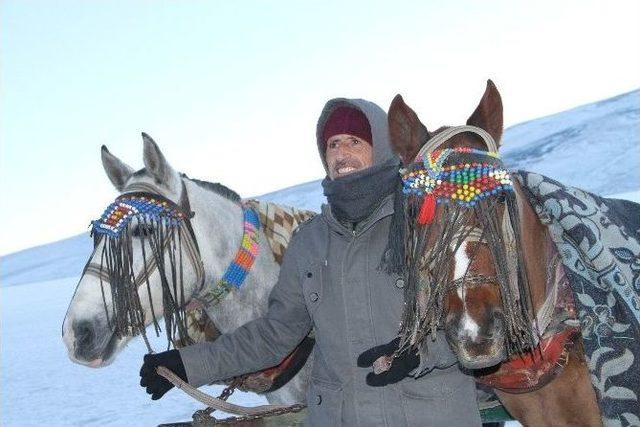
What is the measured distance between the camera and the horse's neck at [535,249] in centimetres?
202

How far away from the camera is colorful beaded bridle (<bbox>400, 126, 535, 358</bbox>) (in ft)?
5.72

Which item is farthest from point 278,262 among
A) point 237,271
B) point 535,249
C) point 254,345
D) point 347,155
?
point 535,249

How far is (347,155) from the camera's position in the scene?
2232 mm

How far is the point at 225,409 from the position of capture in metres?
2.55

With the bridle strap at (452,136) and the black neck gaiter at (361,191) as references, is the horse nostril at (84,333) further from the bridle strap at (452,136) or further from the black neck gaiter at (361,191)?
the bridle strap at (452,136)

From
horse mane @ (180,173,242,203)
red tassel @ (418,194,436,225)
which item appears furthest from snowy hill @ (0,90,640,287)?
red tassel @ (418,194,436,225)

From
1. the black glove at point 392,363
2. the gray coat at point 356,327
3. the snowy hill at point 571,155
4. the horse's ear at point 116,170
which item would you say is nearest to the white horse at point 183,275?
the horse's ear at point 116,170

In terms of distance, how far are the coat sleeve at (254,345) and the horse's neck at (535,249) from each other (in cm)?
79

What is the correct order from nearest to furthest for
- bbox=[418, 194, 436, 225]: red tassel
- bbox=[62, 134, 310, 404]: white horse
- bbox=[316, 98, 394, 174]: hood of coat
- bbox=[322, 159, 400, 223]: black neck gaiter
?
bbox=[418, 194, 436, 225]: red tassel, bbox=[322, 159, 400, 223]: black neck gaiter, bbox=[316, 98, 394, 174]: hood of coat, bbox=[62, 134, 310, 404]: white horse

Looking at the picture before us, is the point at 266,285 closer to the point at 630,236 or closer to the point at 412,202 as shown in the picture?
the point at 412,202

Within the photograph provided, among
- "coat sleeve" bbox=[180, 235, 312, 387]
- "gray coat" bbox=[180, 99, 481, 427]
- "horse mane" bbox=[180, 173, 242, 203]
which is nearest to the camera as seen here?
"gray coat" bbox=[180, 99, 481, 427]

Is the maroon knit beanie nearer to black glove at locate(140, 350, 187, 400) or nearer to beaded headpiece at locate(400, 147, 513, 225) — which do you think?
beaded headpiece at locate(400, 147, 513, 225)

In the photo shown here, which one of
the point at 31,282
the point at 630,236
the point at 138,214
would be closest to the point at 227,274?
the point at 138,214

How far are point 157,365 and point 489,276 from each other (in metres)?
1.28
